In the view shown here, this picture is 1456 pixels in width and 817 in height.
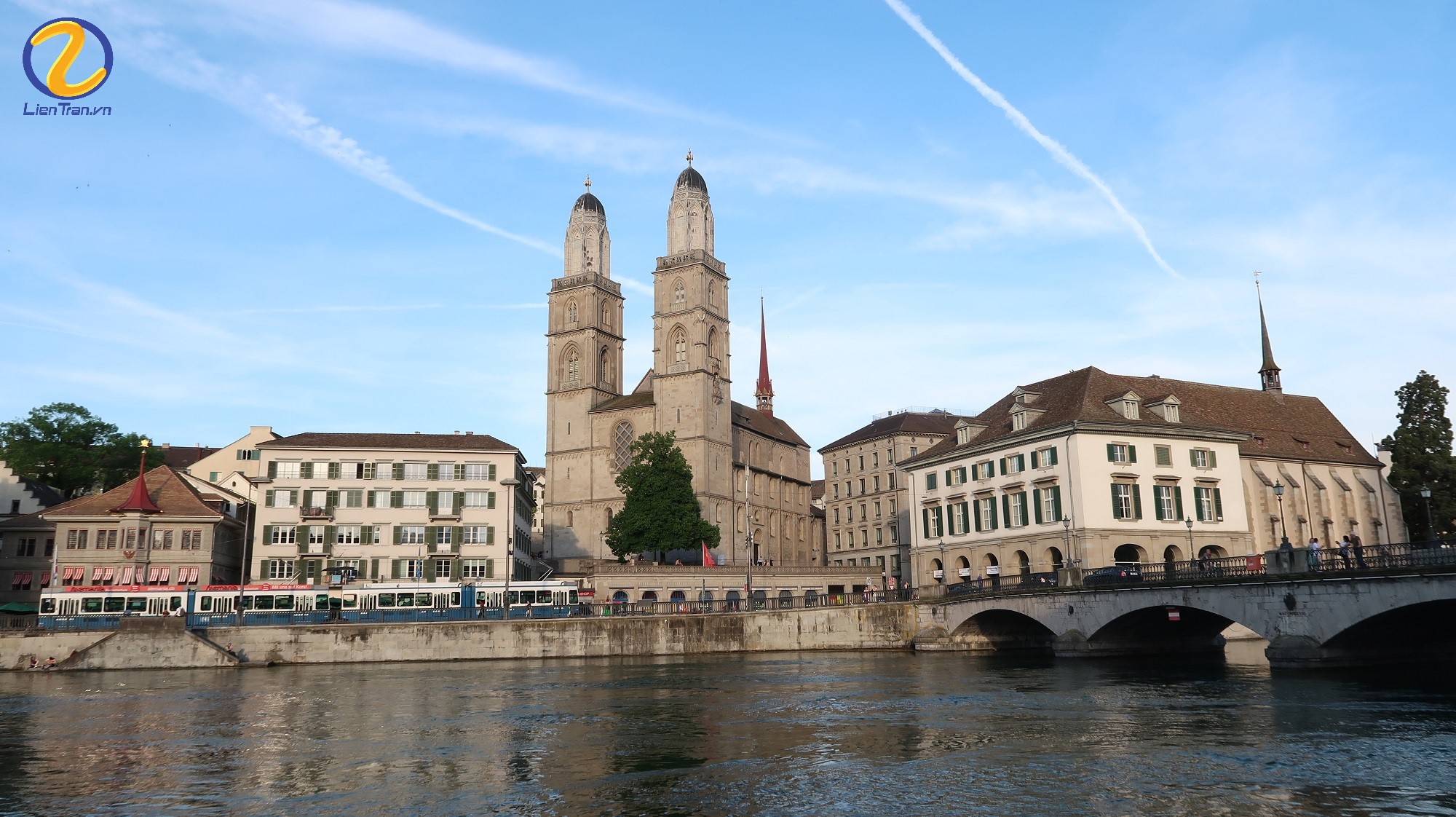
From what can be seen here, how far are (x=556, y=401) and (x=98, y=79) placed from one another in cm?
7486

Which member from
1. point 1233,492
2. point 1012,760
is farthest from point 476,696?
point 1233,492

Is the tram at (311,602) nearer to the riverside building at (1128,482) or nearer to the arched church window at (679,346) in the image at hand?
the riverside building at (1128,482)

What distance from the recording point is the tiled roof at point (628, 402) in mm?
103625

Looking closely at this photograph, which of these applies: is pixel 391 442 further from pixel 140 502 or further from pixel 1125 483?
pixel 1125 483

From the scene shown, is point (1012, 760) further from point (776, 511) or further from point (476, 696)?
point (776, 511)

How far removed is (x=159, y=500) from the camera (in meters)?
70.6

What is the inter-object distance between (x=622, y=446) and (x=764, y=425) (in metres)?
26.6

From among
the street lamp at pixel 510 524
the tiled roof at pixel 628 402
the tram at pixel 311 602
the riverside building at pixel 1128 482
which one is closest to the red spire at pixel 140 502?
the tram at pixel 311 602

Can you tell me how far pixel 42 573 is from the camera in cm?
7462

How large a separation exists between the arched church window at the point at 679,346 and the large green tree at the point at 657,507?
46.8 ft

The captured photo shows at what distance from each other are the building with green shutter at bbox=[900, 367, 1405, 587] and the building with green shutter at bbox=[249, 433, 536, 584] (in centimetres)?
Answer: 2928

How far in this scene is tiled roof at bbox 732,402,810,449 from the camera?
117 m

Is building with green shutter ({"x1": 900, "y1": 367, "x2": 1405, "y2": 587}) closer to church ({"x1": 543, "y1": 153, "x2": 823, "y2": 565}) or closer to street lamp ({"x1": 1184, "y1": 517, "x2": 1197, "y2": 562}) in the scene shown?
street lamp ({"x1": 1184, "y1": 517, "x2": 1197, "y2": 562})

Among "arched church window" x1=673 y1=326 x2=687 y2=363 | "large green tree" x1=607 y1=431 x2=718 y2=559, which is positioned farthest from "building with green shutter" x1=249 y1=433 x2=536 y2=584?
"arched church window" x1=673 y1=326 x2=687 y2=363
